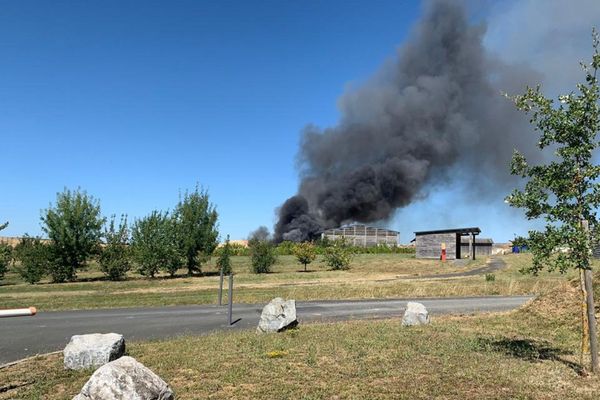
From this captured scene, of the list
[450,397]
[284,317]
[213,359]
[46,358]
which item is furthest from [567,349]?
[46,358]

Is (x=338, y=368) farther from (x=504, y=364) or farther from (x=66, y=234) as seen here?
(x=66, y=234)

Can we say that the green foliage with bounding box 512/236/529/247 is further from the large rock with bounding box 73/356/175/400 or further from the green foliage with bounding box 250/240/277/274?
the green foliage with bounding box 250/240/277/274

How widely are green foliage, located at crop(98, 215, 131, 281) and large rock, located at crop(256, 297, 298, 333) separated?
26953mm

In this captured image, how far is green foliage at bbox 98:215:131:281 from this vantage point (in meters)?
35.2

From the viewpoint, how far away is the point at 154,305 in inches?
758

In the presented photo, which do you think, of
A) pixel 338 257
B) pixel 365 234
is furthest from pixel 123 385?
pixel 365 234

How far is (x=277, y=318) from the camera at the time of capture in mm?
11391

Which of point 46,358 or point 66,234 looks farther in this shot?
point 66,234

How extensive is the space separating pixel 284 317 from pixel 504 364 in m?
5.24

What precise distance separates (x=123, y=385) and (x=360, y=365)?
4.17 metres

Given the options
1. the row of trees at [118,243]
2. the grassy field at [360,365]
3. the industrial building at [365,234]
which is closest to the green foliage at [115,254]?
the row of trees at [118,243]

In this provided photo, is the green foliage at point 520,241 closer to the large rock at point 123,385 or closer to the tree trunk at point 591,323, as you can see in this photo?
the tree trunk at point 591,323

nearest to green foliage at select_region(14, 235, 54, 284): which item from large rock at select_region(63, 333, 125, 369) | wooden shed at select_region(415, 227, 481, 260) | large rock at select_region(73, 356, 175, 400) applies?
large rock at select_region(63, 333, 125, 369)

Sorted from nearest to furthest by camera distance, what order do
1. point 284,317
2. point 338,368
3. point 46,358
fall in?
point 338,368
point 46,358
point 284,317
